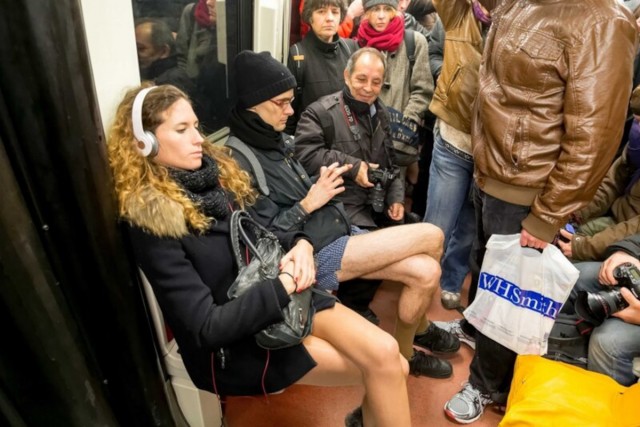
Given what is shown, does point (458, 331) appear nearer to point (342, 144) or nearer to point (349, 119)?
point (342, 144)

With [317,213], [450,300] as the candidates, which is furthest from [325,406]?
[450,300]

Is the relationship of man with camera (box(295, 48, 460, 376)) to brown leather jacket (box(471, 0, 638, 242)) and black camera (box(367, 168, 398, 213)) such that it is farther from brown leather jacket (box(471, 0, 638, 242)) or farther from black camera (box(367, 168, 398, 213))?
brown leather jacket (box(471, 0, 638, 242))

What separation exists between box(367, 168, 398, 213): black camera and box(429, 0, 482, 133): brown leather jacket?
0.48m

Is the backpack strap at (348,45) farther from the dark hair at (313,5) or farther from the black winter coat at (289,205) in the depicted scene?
the black winter coat at (289,205)

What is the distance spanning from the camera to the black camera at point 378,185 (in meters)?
2.42

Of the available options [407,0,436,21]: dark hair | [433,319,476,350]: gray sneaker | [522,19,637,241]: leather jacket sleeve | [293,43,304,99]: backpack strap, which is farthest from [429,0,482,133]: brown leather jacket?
[407,0,436,21]: dark hair

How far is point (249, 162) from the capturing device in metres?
1.90

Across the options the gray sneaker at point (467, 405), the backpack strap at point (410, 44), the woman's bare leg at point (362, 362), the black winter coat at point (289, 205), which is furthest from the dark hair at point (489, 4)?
the gray sneaker at point (467, 405)

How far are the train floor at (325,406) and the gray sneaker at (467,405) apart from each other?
0.04 meters

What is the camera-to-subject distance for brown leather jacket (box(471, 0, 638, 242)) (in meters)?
1.57

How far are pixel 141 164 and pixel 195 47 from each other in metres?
1.48

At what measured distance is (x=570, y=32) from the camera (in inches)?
62.8

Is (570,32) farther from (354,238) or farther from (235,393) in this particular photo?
(235,393)

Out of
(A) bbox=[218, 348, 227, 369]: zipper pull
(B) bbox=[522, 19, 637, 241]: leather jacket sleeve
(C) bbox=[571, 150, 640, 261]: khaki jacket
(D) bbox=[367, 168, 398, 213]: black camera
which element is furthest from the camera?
(D) bbox=[367, 168, 398, 213]: black camera
